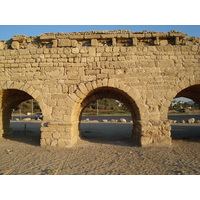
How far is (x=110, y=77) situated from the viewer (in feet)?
19.4

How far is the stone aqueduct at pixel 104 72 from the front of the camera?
5.83 m

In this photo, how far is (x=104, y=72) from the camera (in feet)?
19.5

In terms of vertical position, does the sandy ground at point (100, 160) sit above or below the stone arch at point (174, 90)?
below

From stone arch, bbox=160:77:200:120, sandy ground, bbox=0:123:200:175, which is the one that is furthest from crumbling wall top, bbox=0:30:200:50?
sandy ground, bbox=0:123:200:175

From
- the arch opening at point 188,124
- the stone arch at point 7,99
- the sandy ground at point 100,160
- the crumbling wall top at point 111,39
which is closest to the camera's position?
the sandy ground at point 100,160

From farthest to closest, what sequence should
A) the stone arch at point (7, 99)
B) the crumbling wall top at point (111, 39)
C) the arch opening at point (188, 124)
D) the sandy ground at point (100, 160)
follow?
1. the arch opening at point (188, 124)
2. the stone arch at point (7, 99)
3. the crumbling wall top at point (111, 39)
4. the sandy ground at point (100, 160)

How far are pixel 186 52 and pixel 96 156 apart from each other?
16.7ft

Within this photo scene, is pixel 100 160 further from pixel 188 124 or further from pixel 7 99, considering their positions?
pixel 188 124

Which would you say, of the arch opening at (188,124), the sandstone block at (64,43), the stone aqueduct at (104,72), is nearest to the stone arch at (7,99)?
the stone aqueduct at (104,72)

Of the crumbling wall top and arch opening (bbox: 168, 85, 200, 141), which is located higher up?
the crumbling wall top

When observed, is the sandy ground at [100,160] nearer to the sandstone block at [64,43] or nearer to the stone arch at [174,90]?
the stone arch at [174,90]

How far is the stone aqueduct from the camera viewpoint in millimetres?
5828

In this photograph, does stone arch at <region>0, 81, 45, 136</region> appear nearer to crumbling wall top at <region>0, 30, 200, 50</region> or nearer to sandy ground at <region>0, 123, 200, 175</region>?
crumbling wall top at <region>0, 30, 200, 50</region>

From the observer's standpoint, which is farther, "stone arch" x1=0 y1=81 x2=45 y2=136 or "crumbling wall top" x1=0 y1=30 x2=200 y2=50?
"stone arch" x1=0 y1=81 x2=45 y2=136
